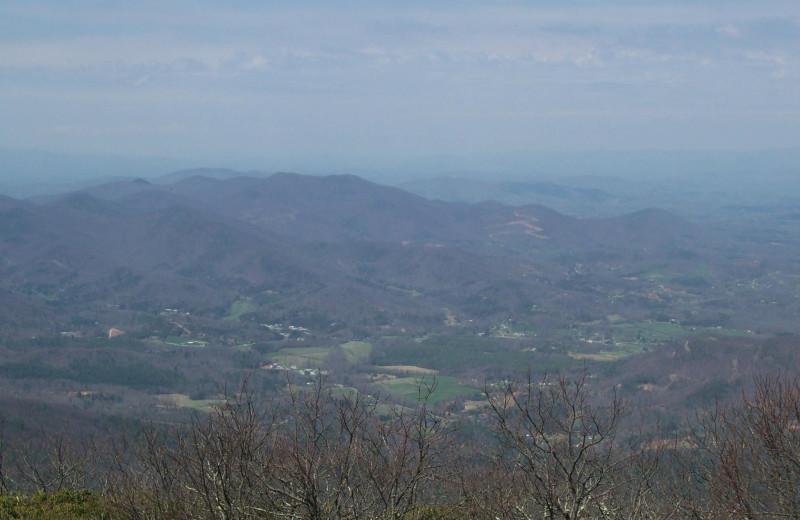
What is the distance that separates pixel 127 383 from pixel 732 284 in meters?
104

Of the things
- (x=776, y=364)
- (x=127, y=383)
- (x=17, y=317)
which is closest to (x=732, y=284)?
(x=776, y=364)

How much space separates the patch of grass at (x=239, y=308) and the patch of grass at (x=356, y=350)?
74.3 ft

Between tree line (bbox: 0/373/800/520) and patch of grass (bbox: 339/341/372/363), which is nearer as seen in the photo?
tree line (bbox: 0/373/800/520)

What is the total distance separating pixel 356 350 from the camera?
85938 mm

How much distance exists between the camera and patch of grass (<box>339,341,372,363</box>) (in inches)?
3184

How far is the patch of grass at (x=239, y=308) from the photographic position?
106 meters

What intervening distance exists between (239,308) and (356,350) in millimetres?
33129

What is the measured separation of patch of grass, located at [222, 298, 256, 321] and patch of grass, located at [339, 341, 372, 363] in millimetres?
22645

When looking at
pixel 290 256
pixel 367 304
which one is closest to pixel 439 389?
pixel 367 304

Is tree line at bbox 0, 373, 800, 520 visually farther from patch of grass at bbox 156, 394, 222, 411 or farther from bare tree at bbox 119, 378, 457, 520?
patch of grass at bbox 156, 394, 222, 411

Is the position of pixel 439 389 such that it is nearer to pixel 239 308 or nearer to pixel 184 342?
pixel 184 342

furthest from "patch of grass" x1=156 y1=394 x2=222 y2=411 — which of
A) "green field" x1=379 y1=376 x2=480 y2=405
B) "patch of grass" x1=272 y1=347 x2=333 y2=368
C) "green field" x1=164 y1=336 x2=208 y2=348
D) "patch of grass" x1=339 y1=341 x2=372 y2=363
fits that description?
"green field" x1=164 y1=336 x2=208 y2=348

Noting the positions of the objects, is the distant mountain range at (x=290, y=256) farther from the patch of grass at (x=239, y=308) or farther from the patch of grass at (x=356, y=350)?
the patch of grass at (x=356, y=350)

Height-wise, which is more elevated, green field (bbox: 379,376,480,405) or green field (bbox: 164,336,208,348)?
green field (bbox: 379,376,480,405)
